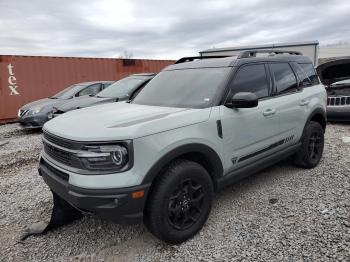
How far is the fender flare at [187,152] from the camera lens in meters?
2.53

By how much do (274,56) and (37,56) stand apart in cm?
1177

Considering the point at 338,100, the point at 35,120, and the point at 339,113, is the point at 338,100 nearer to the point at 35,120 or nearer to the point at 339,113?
the point at 339,113

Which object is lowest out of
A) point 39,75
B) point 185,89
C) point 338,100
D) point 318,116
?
point 318,116

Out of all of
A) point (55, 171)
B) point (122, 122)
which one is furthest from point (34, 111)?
point (122, 122)

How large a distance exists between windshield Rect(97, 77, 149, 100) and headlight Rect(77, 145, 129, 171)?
15.4ft

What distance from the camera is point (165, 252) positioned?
9.23 feet

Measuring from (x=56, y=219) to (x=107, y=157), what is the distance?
1325 mm

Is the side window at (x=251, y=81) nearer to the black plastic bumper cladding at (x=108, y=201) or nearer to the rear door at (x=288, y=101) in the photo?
the rear door at (x=288, y=101)

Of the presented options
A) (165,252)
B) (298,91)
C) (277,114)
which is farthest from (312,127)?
(165,252)

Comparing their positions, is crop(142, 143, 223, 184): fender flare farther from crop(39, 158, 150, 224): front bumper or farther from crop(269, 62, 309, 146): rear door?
crop(269, 62, 309, 146): rear door

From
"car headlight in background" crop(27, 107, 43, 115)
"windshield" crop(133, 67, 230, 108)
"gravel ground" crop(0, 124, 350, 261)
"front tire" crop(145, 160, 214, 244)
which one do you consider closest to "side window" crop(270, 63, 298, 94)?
"windshield" crop(133, 67, 230, 108)

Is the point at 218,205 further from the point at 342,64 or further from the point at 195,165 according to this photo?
the point at 342,64

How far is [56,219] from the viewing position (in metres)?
3.24

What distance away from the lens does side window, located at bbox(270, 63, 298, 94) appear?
3.98 metres
